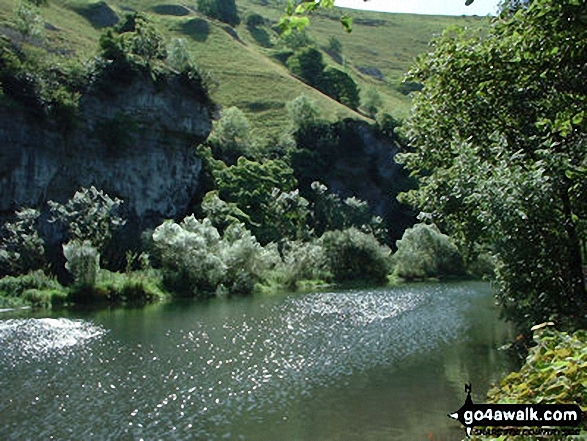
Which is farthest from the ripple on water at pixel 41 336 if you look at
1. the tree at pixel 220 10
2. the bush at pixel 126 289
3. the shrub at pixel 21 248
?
the tree at pixel 220 10

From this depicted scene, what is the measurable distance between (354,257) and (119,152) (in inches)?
1319

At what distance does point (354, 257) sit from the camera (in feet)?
238

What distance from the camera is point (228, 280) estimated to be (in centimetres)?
5916

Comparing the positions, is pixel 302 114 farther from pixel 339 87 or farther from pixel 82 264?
pixel 82 264

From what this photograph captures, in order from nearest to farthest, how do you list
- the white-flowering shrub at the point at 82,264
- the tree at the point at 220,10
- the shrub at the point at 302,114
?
the white-flowering shrub at the point at 82,264 → the shrub at the point at 302,114 → the tree at the point at 220,10

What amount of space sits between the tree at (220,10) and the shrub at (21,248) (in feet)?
428

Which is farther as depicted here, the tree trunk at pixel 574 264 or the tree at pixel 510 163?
the tree trunk at pixel 574 264

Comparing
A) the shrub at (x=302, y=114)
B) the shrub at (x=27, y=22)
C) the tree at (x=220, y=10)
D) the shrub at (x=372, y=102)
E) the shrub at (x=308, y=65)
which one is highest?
the tree at (x=220, y=10)

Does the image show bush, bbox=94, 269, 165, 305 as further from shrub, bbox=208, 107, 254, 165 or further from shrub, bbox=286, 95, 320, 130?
shrub, bbox=286, 95, 320, 130

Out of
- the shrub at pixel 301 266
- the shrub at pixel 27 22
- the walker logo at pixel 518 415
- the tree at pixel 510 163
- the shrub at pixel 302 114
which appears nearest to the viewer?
the walker logo at pixel 518 415

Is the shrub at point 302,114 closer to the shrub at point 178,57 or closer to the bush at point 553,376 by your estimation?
the shrub at point 178,57

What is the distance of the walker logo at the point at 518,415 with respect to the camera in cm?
441

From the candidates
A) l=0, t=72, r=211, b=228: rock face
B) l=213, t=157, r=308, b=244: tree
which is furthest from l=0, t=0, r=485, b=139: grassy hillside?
l=0, t=72, r=211, b=228: rock face

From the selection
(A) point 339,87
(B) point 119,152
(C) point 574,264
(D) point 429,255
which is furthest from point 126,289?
(A) point 339,87
